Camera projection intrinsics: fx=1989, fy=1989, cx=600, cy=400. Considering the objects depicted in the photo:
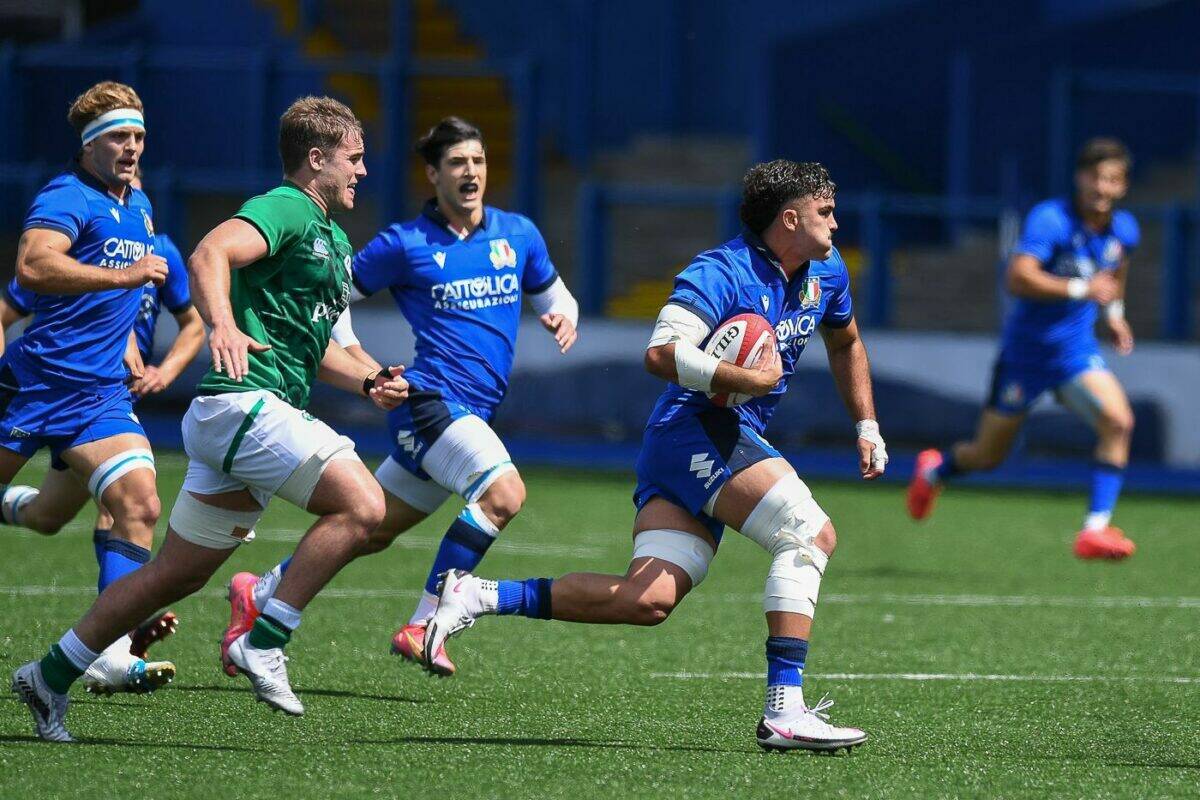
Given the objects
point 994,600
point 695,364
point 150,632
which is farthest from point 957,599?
point 150,632

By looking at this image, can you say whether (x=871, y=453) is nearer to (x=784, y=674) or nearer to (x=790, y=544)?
(x=790, y=544)

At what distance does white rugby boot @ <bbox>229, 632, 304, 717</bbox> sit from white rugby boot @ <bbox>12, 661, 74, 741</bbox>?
539mm

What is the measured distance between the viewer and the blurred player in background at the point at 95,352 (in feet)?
22.5

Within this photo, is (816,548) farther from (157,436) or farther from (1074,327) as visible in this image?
(157,436)

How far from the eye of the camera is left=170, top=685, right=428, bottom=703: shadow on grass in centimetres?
706

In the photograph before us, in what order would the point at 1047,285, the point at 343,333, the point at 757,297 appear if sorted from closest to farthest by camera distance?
1. the point at 757,297
2. the point at 343,333
3. the point at 1047,285

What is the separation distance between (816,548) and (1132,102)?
1557 cm

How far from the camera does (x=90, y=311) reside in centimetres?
739

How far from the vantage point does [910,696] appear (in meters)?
7.32

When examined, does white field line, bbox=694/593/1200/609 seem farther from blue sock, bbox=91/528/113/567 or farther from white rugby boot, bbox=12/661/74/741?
white rugby boot, bbox=12/661/74/741

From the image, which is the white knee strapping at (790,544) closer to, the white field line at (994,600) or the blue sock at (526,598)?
the blue sock at (526,598)

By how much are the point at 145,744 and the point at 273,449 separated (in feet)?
3.21

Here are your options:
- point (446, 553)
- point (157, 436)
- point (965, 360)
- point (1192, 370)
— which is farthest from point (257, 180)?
point (446, 553)

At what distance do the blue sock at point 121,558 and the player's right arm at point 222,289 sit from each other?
5.02 feet
